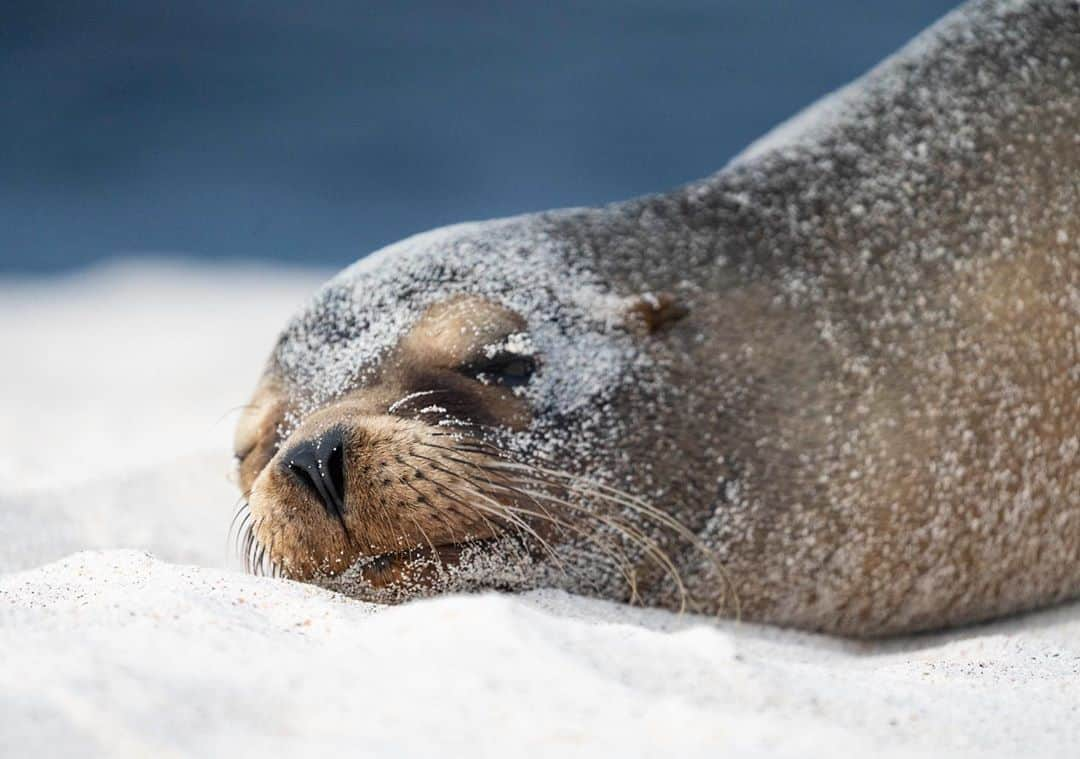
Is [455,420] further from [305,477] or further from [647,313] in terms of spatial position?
[647,313]

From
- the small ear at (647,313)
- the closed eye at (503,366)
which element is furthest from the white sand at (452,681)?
the small ear at (647,313)

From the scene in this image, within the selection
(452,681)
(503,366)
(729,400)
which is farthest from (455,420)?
(452,681)

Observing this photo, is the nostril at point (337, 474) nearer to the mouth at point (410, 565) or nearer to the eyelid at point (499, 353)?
the mouth at point (410, 565)

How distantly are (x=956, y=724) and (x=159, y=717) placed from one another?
3.33 feet

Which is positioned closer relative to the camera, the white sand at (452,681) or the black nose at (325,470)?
the white sand at (452,681)

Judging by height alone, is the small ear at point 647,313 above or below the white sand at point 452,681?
above

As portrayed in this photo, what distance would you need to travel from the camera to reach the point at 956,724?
165 cm

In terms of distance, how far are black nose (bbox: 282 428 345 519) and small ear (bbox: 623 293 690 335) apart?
802 millimetres

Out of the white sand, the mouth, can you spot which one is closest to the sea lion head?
the mouth

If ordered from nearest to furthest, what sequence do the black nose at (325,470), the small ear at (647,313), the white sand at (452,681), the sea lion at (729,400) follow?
the white sand at (452,681) → the black nose at (325,470) → the sea lion at (729,400) → the small ear at (647,313)

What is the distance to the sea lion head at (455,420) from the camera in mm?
2576

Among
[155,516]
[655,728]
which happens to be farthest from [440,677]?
[155,516]

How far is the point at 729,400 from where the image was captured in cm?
299

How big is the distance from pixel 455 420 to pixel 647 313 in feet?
1.84
